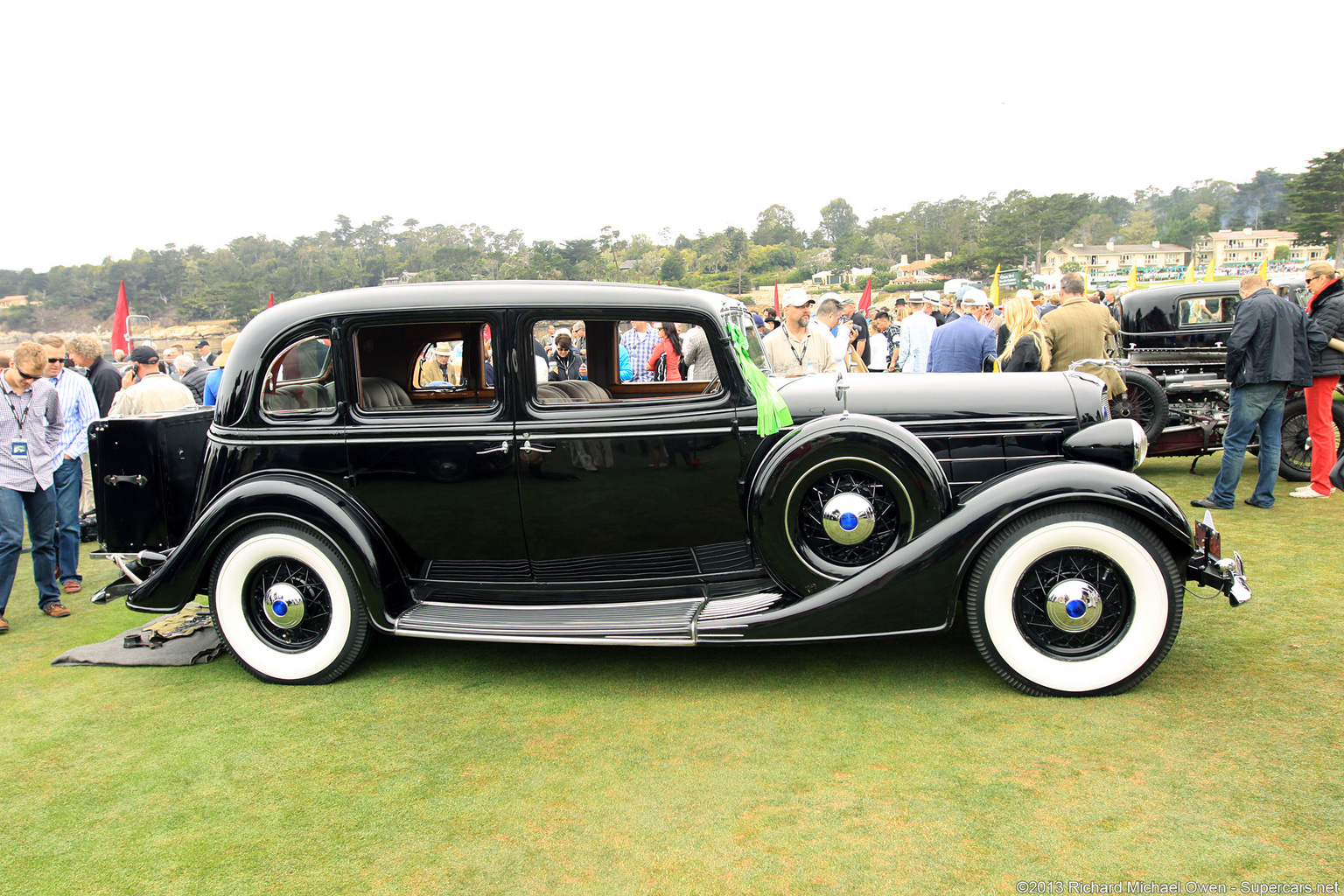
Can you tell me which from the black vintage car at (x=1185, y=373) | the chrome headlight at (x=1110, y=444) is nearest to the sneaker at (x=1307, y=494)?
the black vintage car at (x=1185, y=373)

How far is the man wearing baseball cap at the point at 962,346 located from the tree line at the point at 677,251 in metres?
19.6

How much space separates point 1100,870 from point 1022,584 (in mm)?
1303

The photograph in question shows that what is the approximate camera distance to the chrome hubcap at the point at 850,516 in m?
3.45

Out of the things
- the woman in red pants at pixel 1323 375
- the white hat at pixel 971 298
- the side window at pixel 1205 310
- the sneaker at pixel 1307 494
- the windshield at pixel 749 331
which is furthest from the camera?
the side window at pixel 1205 310

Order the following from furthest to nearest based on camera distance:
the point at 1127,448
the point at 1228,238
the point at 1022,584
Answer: the point at 1228,238 < the point at 1127,448 < the point at 1022,584

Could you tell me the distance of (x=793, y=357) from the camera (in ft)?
19.5

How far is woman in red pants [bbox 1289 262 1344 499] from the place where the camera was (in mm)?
6070

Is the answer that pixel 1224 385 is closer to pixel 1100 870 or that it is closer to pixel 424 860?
pixel 1100 870

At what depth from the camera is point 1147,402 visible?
7770 mm

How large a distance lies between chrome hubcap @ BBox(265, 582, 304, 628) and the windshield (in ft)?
8.43

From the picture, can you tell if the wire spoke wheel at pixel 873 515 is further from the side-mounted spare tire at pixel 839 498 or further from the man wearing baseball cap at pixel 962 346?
the man wearing baseball cap at pixel 962 346

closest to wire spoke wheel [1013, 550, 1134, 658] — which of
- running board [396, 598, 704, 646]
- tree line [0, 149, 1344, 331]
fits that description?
running board [396, 598, 704, 646]

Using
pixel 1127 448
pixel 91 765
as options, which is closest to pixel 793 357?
pixel 1127 448

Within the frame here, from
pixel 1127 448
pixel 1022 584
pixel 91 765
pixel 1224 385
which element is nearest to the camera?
pixel 91 765
